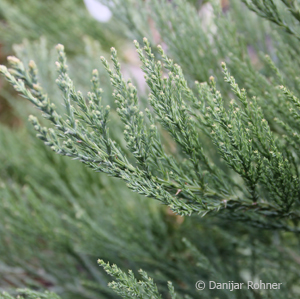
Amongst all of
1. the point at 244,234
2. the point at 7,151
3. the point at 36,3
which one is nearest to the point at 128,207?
the point at 244,234

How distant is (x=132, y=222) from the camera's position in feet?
4.11

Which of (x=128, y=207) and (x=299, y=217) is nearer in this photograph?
(x=299, y=217)

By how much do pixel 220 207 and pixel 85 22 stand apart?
1.55m

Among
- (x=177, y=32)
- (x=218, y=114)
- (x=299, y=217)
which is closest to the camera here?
(x=218, y=114)

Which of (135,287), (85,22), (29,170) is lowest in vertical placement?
(135,287)

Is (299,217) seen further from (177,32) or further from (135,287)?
(177,32)

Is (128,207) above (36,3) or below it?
below

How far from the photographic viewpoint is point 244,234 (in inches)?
49.8

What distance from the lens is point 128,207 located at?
134 cm

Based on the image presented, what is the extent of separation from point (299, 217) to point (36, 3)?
193 centimetres

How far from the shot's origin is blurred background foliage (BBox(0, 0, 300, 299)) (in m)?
1.08

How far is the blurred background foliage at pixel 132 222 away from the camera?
108 cm

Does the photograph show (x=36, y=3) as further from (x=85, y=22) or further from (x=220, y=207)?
(x=220, y=207)

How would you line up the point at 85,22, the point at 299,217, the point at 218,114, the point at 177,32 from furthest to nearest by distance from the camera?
the point at 85,22 < the point at 177,32 < the point at 299,217 < the point at 218,114
